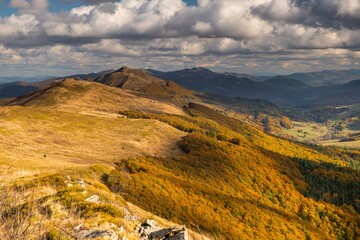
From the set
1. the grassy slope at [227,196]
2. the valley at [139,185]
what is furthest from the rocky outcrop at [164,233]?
the grassy slope at [227,196]

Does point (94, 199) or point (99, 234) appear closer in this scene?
point (99, 234)

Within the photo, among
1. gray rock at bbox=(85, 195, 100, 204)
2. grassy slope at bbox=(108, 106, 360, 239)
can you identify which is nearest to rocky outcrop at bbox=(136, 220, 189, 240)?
gray rock at bbox=(85, 195, 100, 204)

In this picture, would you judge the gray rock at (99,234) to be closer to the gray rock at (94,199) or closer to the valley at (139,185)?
the valley at (139,185)

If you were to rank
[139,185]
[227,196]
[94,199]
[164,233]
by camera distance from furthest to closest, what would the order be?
1. [227,196]
2. [139,185]
3. [94,199]
4. [164,233]

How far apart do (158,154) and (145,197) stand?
73.3 metres

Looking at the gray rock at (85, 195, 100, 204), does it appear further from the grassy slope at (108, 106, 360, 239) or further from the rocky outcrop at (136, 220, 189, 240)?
the grassy slope at (108, 106, 360, 239)

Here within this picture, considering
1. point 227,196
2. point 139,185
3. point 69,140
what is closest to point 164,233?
point 139,185

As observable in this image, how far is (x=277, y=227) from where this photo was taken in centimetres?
11712

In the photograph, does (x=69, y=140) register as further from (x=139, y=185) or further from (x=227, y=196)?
(x=227, y=196)

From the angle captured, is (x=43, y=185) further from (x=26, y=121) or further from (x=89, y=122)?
(x=89, y=122)

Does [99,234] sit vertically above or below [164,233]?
above

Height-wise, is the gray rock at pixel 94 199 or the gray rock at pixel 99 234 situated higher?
the gray rock at pixel 99 234

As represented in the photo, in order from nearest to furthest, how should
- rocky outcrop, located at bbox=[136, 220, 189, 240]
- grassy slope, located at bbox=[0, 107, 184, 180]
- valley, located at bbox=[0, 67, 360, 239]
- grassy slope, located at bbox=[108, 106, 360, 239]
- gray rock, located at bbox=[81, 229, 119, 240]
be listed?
gray rock, located at bbox=[81, 229, 119, 240] → rocky outcrop, located at bbox=[136, 220, 189, 240] → valley, located at bbox=[0, 67, 360, 239] → grassy slope, located at bbox=[108, 106, 360, 239] → grassy slope, located at bbox=[0, 107, 184, 180]

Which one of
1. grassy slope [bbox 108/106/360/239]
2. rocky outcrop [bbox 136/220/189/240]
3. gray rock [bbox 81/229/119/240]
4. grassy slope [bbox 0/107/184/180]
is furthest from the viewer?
grassy slope [bbox 0/107/184/180]
